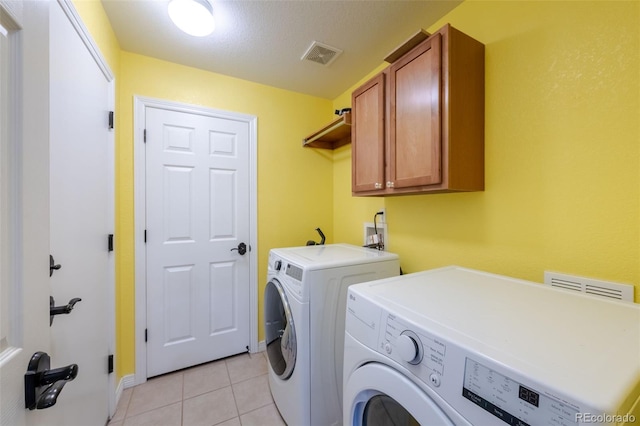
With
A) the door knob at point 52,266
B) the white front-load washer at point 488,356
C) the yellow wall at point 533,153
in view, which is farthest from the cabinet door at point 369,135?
the door knob at point 52,266

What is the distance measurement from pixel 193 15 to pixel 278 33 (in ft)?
1.66

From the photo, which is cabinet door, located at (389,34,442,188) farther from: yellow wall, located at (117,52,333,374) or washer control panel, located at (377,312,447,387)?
yellow wall, located at (117,52,333,374)

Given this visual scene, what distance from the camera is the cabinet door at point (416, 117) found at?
1160 millimetres

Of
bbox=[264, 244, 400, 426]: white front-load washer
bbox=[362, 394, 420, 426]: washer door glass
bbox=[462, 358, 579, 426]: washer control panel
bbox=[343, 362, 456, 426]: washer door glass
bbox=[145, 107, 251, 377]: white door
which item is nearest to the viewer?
bbox=[462, 358, 579, 426]: washer control panel

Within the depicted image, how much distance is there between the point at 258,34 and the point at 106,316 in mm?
1991

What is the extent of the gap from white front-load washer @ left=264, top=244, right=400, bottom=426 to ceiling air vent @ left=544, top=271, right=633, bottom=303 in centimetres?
76

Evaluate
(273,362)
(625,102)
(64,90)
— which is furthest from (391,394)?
(64,90)

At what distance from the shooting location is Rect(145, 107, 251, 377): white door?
1886 millimetres

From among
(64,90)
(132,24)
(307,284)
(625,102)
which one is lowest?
(307,284)

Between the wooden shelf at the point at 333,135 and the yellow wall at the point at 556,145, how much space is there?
87 cm

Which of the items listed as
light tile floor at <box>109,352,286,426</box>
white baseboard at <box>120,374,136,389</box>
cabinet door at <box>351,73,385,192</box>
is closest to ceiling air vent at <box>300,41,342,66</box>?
cabinet door at <box>351,73,385,192</box>

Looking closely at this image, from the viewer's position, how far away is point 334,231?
8.51 ft

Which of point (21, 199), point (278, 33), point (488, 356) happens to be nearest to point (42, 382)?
point (21, 199)

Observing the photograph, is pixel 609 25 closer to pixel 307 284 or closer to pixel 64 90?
pixel 307 284
